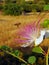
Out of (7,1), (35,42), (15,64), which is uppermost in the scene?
(35,42)

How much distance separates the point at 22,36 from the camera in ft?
2.50

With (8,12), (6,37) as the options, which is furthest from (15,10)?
(6,37)

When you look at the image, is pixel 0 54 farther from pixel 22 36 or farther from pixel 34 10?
pixel 34 10

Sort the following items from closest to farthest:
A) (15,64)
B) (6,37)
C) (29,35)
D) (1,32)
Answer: (29,35) → (15,64) → (6,37) → (1,32)

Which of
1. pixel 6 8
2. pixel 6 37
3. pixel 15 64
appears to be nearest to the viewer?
pixel 15 64

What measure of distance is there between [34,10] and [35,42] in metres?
11.9

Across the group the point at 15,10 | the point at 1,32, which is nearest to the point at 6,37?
Result: the point at 1,32

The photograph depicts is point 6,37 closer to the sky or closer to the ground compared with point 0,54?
closer to the ground

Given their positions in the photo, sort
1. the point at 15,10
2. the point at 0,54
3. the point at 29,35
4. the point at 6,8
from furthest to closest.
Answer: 1. the point at 6,8
2. the point at 15,10
3. the point at 0,54
4. the point at 29,35

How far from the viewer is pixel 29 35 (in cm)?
A: 75

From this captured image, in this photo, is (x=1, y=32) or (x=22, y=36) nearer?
(x=22, y=36)

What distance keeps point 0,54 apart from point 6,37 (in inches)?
218

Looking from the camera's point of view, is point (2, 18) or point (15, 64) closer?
point (15, 64)

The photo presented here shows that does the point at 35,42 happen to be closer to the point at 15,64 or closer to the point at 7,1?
the point at 15,64
